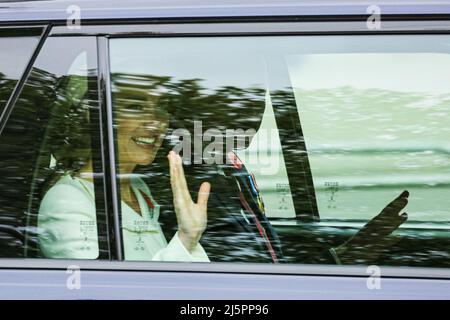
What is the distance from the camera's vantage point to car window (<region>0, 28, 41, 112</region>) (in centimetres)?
260

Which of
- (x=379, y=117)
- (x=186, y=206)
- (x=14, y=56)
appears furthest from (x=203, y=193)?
(x=14, y=56)

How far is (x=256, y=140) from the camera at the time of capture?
269 centimetres

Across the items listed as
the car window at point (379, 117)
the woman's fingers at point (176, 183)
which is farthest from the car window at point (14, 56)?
the car window at point (379, 117)

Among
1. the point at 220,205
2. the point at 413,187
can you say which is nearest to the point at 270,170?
the point at 220,205

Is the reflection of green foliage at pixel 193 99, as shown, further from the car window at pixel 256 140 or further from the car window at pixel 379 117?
the car window at pixel 379 117

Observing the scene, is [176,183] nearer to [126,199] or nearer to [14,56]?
[126,199]

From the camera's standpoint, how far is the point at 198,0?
8.42 feet

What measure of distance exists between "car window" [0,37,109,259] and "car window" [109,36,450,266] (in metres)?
0.08

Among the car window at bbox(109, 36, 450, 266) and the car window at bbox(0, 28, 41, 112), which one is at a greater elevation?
the car window at bbox(0, 28, 41, 112)

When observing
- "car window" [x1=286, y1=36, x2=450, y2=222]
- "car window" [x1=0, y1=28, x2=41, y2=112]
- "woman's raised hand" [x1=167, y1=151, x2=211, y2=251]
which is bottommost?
"woman's raised hand" [x1=167, y1=151, x2=211, y2=251]

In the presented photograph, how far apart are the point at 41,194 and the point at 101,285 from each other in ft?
1.08

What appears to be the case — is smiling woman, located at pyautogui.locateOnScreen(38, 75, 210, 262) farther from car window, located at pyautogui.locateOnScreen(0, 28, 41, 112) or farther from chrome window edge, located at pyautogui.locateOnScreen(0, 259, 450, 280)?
car window, located at pyautogui.locateOnScreen(0, 28, 41, 112)

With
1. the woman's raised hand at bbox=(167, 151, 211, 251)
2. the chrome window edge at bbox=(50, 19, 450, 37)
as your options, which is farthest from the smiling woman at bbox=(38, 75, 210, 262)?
the chrome window edge at bbox=(50, 19, 450, 37)

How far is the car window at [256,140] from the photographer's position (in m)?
2.54
